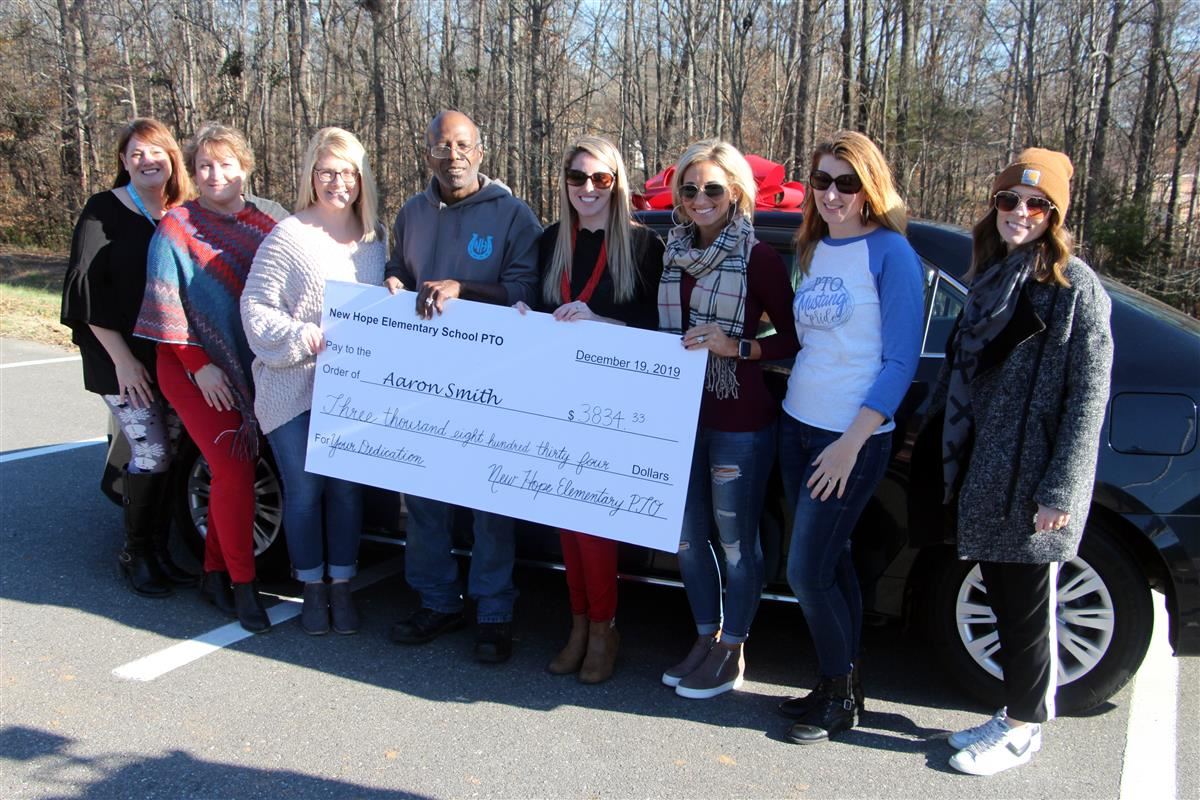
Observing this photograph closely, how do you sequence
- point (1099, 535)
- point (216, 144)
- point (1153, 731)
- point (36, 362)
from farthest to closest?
point (36, 362) < point (216, 144) < point (1153, 731) < point (1099, 535)

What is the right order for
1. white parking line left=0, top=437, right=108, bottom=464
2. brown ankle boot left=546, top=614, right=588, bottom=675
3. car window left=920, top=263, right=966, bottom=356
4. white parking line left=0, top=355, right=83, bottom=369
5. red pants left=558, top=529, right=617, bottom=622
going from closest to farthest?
car window left=920, top=263, right=966, bottom=356 < red pants left=558, top=529, right=617, bottom=622 < brown ankle boot left=546, top=614, right=588, bottom=675 < white parking line left=0, top=437, right=108, bottom=464 < white parking line left=0, top=355, right=83, bottom=369

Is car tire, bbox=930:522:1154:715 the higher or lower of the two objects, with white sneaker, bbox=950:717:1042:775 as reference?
higher

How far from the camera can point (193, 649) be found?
12.0 feet

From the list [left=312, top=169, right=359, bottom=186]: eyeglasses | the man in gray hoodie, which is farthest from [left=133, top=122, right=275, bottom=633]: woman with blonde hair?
the man in gray hoodie

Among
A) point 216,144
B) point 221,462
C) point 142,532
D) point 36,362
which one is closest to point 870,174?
point 216,144

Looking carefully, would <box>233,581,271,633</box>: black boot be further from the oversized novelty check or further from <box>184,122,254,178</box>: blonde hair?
<box>184,122,254,178</box>: blonde hair

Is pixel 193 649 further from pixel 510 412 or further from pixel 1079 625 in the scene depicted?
pixel 1079 625

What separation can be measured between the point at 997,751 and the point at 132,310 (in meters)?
3.63

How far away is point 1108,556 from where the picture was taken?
3.05 meters

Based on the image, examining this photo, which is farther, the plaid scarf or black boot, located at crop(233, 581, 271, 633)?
black boot, located at crop(233, 581, 271, 633)

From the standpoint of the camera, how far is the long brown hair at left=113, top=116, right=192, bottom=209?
3.88m

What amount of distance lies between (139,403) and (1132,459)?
150 inches

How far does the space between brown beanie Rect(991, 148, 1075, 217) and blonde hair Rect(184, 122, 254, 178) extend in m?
2.80

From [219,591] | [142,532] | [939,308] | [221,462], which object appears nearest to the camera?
[939,308]
